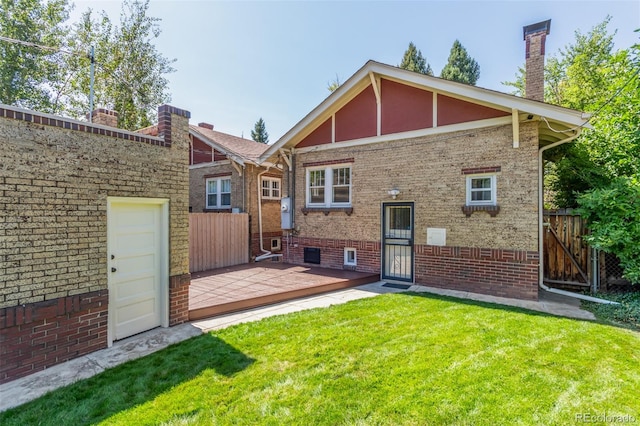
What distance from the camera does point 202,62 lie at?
13148mm

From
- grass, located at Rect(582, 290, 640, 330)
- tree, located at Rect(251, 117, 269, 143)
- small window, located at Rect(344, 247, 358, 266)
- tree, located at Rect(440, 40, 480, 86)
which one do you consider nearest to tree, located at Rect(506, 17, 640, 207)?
grass, located at Rect(582, 290, 640, 330)

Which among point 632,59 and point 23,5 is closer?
point 632,59

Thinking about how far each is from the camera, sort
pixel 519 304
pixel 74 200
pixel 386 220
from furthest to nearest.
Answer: pixel 386 220 < pixel 519 304 < pixel 74 200

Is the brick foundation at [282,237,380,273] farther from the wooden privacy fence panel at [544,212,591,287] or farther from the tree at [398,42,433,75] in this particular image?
the tree at [398,42,433,75]

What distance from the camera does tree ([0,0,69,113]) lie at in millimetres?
16844

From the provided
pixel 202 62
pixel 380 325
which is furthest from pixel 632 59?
pixel 202 62

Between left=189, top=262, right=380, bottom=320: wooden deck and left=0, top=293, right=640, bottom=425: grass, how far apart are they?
3.81ft

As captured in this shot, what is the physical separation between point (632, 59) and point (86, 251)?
12082mm

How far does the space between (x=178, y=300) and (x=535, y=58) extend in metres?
10.1

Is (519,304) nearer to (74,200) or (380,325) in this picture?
(380,325)

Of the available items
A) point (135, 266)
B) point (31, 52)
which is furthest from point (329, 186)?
point (31, 52)

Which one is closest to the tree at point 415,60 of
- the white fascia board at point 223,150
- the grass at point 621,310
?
the white fascia board at point 223,150

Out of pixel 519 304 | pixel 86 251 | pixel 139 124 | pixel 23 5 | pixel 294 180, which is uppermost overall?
pixel 23 5

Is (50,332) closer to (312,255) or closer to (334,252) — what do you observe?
(334,252)
